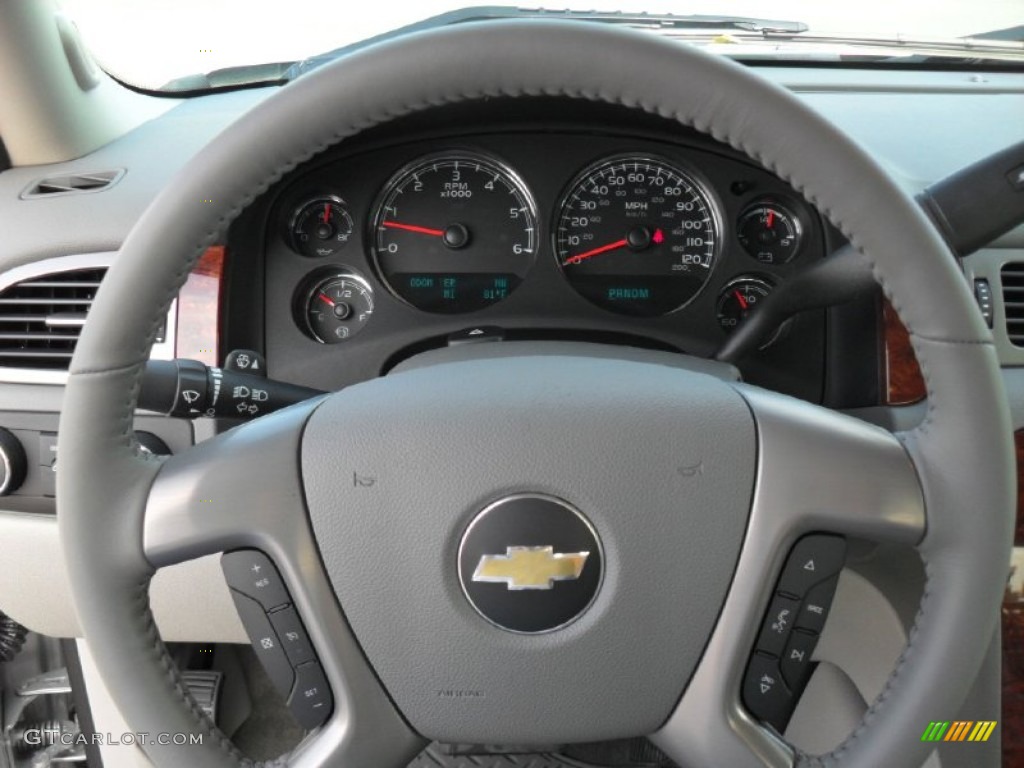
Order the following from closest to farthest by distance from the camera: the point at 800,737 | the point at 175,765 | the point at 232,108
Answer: the point at 175,765 < the point at 800,737 < the point at 232,108

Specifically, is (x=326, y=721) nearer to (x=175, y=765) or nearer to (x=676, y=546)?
(x=175, y=765)

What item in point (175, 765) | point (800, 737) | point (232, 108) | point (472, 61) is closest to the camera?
point (472, 61)

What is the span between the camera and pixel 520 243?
1.82 m

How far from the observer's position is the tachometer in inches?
71.2

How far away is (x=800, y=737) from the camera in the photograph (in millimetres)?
1775

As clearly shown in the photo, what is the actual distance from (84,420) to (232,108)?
3.80 ft

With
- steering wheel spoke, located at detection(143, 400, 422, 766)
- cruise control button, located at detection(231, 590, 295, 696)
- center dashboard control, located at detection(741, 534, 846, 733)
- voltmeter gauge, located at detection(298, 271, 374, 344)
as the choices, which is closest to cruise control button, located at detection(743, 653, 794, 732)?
center dashboard control, located at detection(741, 534, 846, 733)

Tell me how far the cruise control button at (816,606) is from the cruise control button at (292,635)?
0.47 metres

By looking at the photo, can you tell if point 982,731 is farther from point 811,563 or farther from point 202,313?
point 202,313

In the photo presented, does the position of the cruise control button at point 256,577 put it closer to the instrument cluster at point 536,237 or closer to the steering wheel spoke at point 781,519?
the steering wheel spoke at point 781,519

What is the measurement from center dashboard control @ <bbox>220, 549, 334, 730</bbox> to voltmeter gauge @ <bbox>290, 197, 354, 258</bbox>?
0.88 metres

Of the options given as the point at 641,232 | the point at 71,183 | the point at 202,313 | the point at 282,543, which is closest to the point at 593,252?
the point at 641,232

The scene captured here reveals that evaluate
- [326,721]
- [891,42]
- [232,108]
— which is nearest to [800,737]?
[326,721]

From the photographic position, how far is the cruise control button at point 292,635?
102 cm
